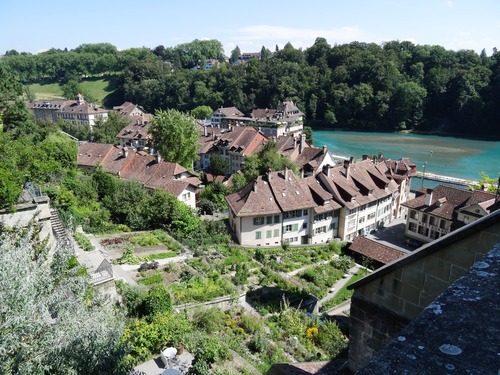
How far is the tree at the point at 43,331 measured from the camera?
7375mm

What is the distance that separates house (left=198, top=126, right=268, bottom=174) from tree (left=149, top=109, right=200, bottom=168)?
1047 centimetres

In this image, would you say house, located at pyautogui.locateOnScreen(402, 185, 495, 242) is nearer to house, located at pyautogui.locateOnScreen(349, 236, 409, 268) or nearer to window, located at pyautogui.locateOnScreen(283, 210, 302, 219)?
house, located at pyautogui.locateOnScreen(349, 236, 409, 268)

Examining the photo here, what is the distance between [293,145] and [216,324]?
39796mm

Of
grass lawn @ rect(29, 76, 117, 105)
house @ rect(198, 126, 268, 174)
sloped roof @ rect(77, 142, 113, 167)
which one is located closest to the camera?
sloped roof @ rect(77, 142, 113, 167)

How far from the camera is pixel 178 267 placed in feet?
72.3

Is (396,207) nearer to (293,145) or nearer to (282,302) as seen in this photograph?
(293,145)

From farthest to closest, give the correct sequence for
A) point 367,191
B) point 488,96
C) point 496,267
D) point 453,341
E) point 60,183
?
point 488,96
point 367,191
point 60,183
point 496,267
point 453,341

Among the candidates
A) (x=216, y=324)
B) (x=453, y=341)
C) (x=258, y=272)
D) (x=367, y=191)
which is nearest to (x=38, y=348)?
Answer: (x=453, y=341)

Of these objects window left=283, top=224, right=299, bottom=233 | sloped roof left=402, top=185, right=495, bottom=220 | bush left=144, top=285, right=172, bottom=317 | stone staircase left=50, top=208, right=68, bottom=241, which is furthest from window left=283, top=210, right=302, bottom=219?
bush left=144, top=285, right=172, bottom=317

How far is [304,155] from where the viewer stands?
50156mm

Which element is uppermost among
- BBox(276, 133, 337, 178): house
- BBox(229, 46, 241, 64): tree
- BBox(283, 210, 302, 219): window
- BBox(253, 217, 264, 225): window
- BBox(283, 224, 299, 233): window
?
BBox(229, 46, 241, 64): tree

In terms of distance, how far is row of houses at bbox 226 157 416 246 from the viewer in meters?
32.0

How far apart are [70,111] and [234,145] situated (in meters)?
54.5

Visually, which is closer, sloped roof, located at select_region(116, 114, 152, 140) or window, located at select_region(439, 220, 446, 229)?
window, located at select_region(439, 220, 446, 229)
